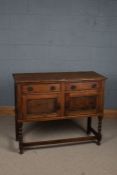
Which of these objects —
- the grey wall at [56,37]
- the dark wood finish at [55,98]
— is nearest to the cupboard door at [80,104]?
the dark wood finish at [55,98]

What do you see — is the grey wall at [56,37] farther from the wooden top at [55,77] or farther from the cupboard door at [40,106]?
the cupboard door at [40,106]

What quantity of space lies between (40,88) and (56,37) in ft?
4.21

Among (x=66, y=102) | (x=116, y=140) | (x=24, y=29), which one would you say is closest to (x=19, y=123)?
(x=66, y=102)

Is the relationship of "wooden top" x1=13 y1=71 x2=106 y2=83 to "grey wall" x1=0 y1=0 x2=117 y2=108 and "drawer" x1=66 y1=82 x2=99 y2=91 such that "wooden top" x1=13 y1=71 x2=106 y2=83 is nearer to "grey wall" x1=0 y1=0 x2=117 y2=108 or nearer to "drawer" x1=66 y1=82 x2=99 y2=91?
"drawer" x1=66 y1=82 x2=99 y2=91

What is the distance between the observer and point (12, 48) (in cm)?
407

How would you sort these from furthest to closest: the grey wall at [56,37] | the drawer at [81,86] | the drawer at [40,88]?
the grey wall at [56,37] → the drawer at [81,86] → the drawer at [40,88]

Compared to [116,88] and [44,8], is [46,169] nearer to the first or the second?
[116,88]

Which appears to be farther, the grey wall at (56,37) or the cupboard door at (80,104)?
the grey wall at (56,37)

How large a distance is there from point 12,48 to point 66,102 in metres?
1.40

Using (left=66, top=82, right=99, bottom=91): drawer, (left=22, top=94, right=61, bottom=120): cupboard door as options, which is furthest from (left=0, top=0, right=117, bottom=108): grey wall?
(left=22, top=94, right=61, bottom=120): cupboard door

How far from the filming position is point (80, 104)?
3.26m

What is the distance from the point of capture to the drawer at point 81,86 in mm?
3154

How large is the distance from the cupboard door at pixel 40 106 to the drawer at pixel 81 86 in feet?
0.59

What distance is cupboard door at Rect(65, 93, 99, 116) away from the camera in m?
3.20
